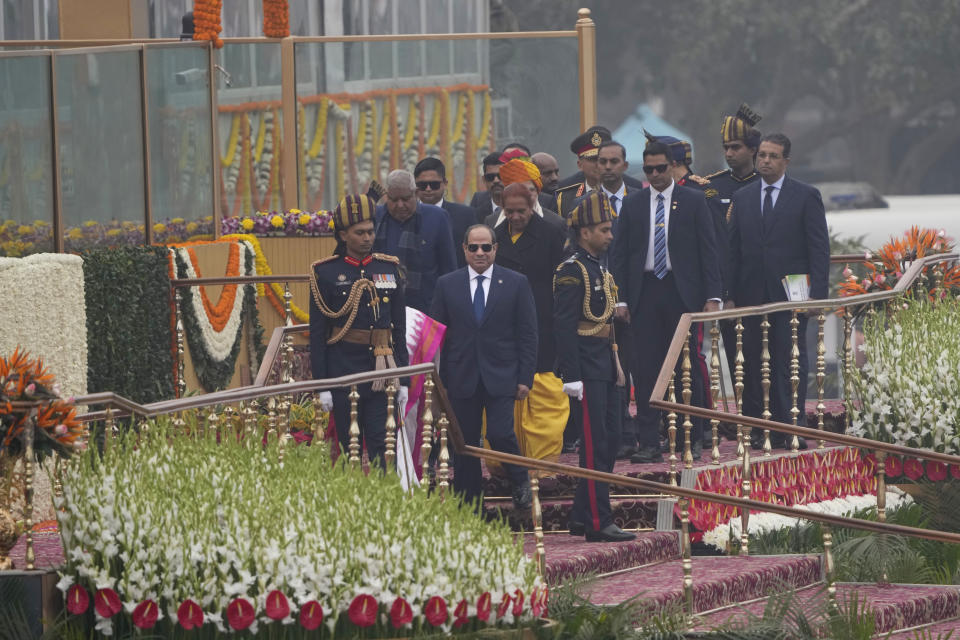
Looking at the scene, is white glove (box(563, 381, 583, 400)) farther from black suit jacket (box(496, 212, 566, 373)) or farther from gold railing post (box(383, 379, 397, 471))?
gold railing post (box(383, 379, 397, 471))

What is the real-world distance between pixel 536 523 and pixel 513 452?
1.36 m

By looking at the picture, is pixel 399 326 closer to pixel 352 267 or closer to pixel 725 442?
pixel 352 267

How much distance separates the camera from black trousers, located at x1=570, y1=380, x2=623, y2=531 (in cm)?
1087

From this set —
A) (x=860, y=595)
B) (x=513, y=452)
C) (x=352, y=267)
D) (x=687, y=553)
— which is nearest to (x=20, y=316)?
(x=352, y=267)

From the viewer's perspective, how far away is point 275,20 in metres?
17.2

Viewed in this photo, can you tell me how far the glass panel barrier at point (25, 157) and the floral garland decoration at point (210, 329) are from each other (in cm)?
148

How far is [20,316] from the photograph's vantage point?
1162 centimetres

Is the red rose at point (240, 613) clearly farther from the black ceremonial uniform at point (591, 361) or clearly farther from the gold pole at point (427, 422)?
the black ceremonial uniform at point (591, 361)

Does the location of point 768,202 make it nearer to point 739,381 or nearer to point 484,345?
point 739,381

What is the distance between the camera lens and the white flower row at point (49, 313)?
11.6 meters

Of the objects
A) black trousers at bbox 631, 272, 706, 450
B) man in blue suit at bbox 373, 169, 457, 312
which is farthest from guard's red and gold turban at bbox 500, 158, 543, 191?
black trousers at bbox 631, 272, 706, 450

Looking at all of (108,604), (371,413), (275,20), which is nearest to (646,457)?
(371,413)

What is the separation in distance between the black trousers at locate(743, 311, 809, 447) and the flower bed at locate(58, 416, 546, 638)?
472 cm

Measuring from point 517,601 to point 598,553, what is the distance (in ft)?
6.86
